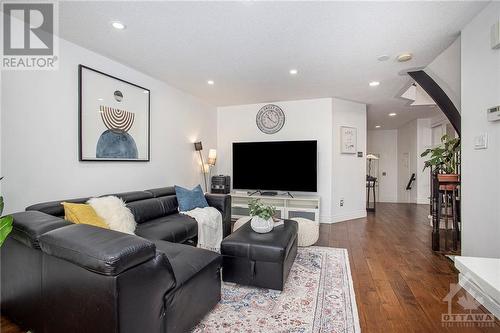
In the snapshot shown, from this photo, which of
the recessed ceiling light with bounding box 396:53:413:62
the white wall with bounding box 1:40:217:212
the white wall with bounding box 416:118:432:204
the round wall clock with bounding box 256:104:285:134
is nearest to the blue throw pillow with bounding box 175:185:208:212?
the white wall with bounding box 1:40:217:212

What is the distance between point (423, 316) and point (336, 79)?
311 cm

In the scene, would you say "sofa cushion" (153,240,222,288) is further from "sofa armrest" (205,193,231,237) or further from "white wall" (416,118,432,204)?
"white wall" (416,118,432,204)

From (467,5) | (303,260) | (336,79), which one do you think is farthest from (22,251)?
(336,79)

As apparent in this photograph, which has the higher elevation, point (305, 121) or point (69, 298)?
point (305, 121)

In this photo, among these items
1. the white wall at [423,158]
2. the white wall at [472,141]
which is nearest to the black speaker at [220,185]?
the white wall at [472,141]

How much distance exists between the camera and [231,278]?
87.1 inches

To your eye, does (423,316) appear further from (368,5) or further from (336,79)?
(336,79)

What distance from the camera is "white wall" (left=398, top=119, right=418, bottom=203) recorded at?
701cm

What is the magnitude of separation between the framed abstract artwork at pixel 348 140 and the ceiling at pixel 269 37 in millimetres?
1212

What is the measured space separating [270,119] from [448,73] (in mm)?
2989

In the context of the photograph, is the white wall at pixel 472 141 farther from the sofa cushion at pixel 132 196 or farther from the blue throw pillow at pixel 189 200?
the sofa cushion at pixel 132 196

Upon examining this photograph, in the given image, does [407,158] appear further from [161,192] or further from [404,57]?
[161,192]

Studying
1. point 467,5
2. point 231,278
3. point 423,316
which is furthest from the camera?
point 231,278

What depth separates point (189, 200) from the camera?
3439 millimetres
